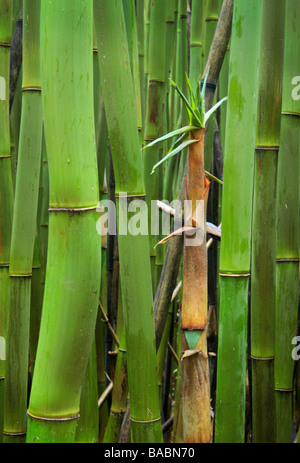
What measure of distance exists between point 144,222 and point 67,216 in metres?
0.22

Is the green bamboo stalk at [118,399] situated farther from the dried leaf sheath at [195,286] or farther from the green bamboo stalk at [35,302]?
the dried leaf sheath at [195,286]

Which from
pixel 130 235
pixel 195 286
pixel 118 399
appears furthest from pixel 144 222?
pixel 118 399

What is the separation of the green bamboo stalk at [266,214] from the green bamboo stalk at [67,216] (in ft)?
1.30

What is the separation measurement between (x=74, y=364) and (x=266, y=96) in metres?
0.53

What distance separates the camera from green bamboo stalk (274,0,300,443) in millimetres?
813

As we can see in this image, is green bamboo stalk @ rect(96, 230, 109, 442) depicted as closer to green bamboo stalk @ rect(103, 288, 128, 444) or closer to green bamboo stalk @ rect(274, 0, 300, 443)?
green bamboo stalk @ rect(103, 288, 128, 444)

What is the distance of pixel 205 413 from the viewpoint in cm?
55

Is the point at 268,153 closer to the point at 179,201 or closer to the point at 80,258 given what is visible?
the point at 179,201

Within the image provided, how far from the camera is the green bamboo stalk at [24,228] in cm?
79

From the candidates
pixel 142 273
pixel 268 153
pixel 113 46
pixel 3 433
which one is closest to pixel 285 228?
pixel 268 153

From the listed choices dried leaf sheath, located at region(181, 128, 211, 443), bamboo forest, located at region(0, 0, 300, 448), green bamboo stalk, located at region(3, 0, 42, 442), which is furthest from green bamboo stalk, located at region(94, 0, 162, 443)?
green bamboo stalk, located at region(3, 0, 42, 442)

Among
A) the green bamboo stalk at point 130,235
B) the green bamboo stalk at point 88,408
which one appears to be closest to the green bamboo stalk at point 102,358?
the green bamboo stalk at point 88,408

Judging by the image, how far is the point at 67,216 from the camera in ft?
1.43

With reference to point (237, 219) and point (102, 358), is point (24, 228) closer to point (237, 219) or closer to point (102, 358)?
point (237, 219)
